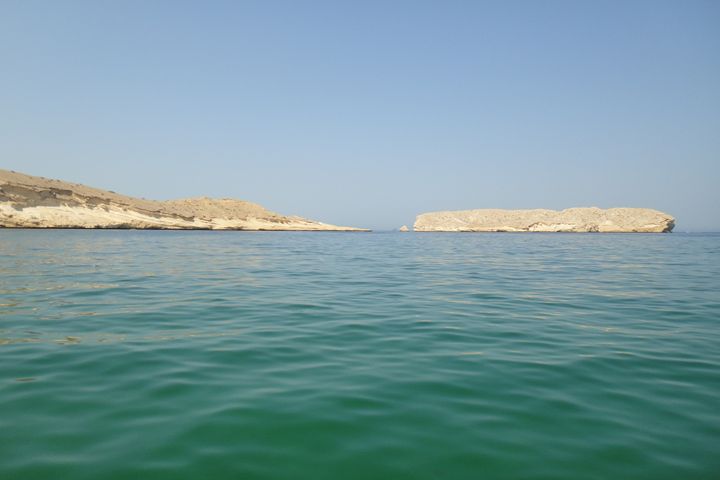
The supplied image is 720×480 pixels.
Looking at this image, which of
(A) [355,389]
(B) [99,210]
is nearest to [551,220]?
(B) [99,210]

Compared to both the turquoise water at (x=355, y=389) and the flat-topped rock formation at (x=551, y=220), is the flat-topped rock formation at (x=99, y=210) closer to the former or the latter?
the turquoise water at (x=355, y=389)

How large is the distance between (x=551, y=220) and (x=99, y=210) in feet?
496

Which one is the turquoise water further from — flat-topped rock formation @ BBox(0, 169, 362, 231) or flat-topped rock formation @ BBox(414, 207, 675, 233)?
flat-topped rock formation @ BBox(414, 207, 675, 233)

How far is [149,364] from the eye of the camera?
5145mm

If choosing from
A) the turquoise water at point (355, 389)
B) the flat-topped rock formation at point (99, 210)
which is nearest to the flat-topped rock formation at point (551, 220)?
the flat-topped rock formation at point (99, 210)

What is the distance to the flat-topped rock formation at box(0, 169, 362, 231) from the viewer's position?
5669 centimetres

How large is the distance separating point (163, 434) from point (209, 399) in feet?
2.49

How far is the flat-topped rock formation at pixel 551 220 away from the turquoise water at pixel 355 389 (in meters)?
155

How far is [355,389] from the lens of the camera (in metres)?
4.43

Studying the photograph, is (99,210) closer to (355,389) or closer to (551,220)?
(355,389)

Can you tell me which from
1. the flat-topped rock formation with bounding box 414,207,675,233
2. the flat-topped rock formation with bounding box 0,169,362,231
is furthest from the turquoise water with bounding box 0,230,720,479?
the flat-topped rock formation with bounding box 414,207,675,233

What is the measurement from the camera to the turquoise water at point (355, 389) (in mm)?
3041

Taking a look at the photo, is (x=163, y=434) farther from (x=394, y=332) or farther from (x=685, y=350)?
(x=685, y=350)

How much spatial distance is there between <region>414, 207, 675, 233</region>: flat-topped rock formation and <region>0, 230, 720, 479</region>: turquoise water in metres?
155
